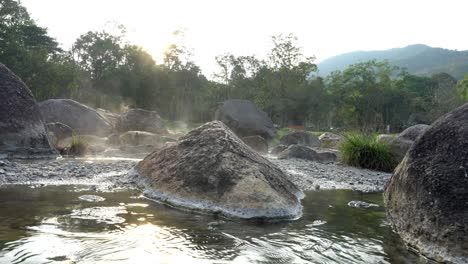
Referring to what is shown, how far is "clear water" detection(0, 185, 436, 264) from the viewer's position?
426 cm

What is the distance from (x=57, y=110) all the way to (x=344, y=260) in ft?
69.4

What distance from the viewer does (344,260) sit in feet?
14.5

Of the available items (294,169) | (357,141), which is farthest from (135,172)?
(357,141)

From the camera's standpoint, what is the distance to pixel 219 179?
6.91m

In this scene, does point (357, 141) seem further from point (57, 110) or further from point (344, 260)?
point (57, 110)

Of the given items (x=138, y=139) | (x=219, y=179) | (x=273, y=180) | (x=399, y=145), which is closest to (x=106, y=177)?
(x=219, y=179)

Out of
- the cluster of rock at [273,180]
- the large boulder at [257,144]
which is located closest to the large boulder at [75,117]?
the large boulder at [257,144]

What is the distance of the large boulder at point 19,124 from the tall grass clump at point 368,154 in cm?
1004

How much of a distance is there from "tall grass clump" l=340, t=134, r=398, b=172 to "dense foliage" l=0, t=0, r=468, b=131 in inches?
1116

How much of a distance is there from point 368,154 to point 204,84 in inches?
2060

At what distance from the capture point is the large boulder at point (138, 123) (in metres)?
24.3

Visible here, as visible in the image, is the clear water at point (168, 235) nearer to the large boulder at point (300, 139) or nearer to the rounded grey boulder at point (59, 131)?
the rounded grey boulder at point (59, 131)

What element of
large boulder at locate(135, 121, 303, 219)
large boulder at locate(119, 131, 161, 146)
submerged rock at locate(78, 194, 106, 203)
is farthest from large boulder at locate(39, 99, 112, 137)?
submerged rock at locate(78, 194, 106, 203)

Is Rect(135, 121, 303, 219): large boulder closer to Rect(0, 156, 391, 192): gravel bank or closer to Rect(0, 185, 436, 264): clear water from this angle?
Rect(0, 185, 436, 264): clear water
